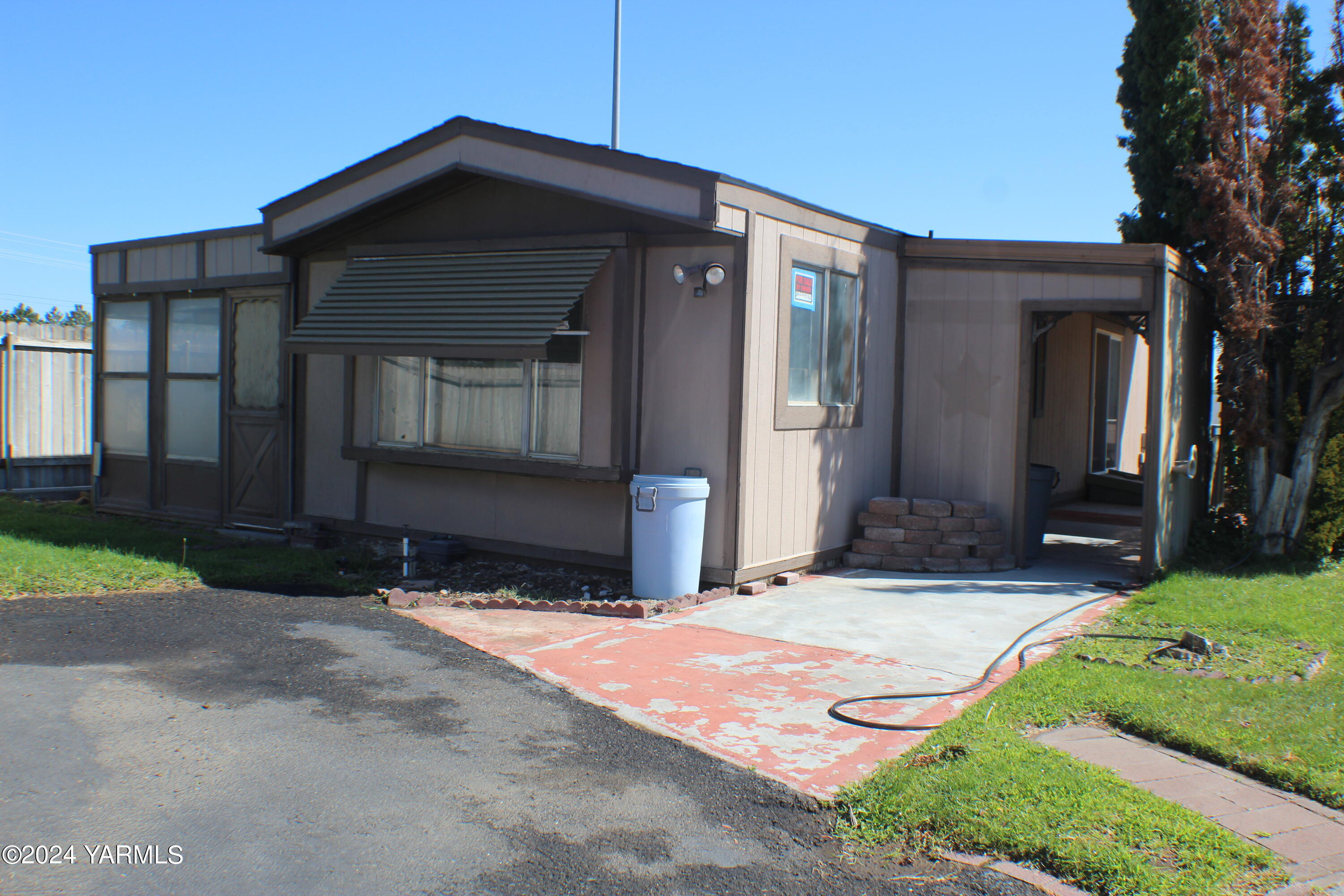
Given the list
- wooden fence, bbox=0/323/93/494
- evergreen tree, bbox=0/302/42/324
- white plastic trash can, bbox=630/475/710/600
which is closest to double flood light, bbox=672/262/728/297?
white plastic trash can, bbox=630/475/710/600

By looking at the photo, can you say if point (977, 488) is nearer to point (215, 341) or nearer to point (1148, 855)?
point (1148, 855)

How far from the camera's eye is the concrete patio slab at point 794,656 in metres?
4.95

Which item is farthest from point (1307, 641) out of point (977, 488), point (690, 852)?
point (690, 852)

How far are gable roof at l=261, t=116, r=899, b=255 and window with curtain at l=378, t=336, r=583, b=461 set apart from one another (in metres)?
1.41

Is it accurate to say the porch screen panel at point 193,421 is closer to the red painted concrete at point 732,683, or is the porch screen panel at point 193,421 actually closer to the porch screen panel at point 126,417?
the porch screen panel at point 126,417

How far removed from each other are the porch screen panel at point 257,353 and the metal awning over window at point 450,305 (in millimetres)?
1873

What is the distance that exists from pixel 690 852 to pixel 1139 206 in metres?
11.4

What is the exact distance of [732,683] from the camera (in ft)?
19.3

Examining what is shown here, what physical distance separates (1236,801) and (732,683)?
257 cm

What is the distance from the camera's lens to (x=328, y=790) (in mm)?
4176

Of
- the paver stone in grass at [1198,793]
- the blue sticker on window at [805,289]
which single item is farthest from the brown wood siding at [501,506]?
the paver stone in grass at [1198,793]

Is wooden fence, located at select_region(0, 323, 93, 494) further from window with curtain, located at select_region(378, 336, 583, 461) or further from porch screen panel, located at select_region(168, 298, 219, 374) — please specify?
window with curtain, located at select_region(378, 336, 583, 461)

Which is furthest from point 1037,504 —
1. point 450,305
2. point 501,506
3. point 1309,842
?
point 1309,842

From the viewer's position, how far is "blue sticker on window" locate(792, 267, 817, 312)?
895 cm
